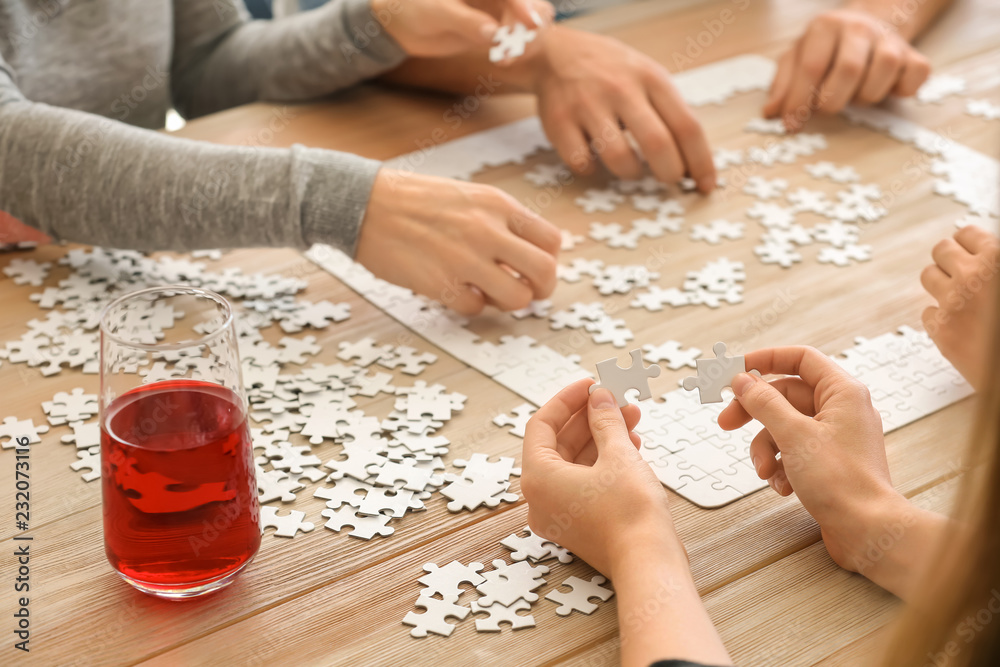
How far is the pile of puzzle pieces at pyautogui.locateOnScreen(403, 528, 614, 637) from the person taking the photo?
0.90 metres

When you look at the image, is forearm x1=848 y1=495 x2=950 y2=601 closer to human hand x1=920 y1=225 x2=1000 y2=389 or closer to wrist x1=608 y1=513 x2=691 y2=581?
wrist x1=608 y1=513 x2=691 y2=581

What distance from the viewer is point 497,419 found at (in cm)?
118

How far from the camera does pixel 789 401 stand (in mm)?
1091

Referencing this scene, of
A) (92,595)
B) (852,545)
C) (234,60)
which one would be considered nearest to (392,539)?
(92,595)

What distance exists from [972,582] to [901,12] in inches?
72.6

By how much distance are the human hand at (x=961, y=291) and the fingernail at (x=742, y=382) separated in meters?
0.35

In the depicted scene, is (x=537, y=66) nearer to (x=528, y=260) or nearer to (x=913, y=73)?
(x=528, y=260)


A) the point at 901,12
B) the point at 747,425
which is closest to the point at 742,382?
the point at 747,425

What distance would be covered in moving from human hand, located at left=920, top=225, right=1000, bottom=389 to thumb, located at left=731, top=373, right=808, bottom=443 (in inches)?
13.7

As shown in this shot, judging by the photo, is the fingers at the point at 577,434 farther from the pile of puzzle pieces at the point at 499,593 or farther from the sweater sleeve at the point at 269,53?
the sweater sleeve at the point at 269,53

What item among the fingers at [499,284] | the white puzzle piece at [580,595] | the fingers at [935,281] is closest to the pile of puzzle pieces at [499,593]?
the white puzzle piece at [580,595]

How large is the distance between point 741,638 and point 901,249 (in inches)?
34.7

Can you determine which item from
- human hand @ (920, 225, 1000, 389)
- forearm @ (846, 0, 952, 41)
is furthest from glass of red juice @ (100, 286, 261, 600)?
forearm @ (846, 0, 952, 41)

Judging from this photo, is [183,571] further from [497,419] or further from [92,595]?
[497,419]
